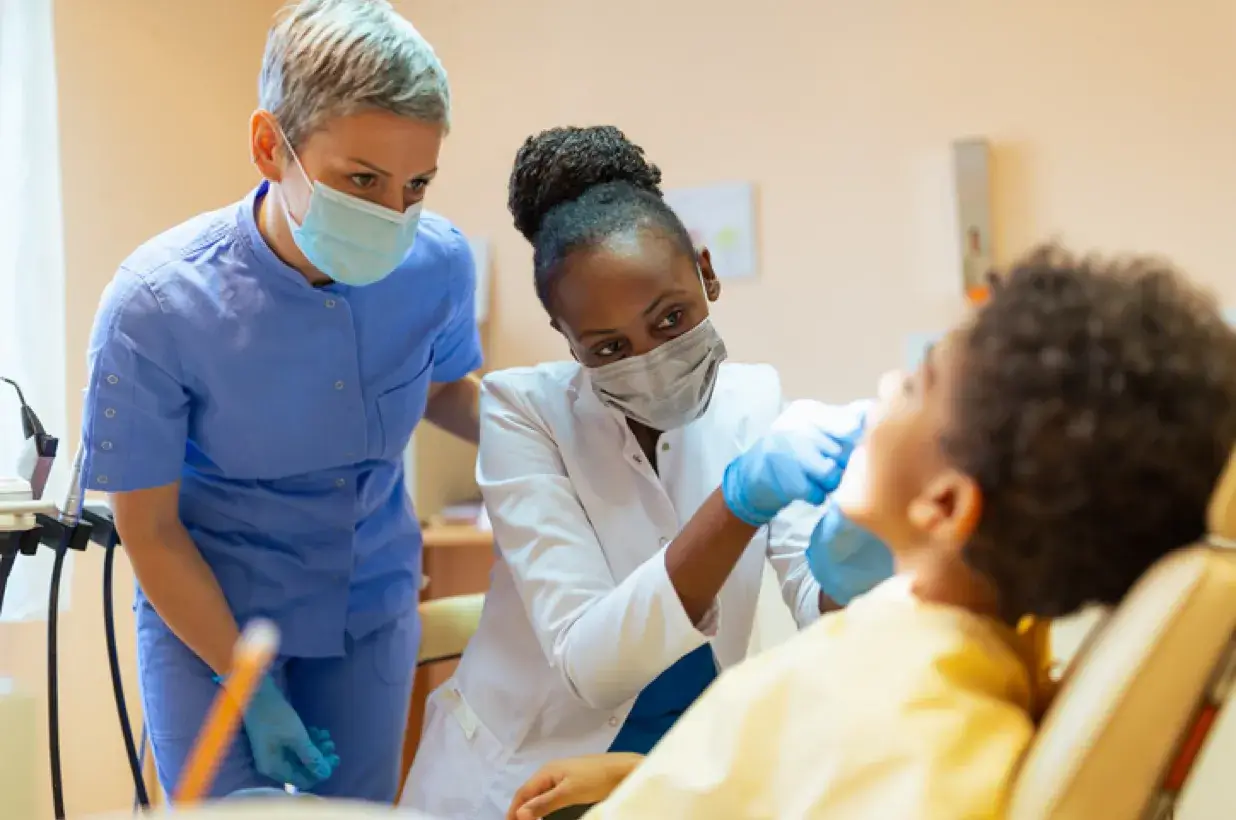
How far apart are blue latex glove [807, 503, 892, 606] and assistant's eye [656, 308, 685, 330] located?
349 millimetres

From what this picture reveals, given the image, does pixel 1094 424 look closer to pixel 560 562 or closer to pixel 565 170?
pixel 560 562

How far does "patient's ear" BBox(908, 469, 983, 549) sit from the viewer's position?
2.43 ft

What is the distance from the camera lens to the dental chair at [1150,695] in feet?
2.10

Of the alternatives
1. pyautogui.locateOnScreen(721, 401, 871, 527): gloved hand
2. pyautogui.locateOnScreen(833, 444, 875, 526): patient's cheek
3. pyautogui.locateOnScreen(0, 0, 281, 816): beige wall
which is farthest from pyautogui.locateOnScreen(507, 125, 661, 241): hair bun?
pyautogui.locateOnScreen(0, 0, 281, 816): beige wall

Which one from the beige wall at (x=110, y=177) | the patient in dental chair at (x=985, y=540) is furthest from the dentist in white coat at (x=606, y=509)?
the beige wall at (x=110, y=177)

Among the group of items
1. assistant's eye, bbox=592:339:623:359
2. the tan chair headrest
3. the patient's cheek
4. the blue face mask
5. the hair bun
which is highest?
the hair bun

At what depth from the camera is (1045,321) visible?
2.37ft

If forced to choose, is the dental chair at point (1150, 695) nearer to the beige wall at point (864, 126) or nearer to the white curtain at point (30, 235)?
the beige wall at point (864, 126)

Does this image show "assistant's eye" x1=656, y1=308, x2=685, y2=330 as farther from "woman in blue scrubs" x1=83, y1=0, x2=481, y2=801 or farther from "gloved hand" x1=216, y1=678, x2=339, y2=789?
"gloved hand" x1=216, y1=678, x2=339, y2=789

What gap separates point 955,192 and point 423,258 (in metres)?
1.53

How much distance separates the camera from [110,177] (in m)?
2.77

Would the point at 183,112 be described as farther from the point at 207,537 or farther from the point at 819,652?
the point at 819,652

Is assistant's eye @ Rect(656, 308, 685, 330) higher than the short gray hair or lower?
lower

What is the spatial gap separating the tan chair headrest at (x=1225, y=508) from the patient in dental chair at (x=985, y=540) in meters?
0.04
